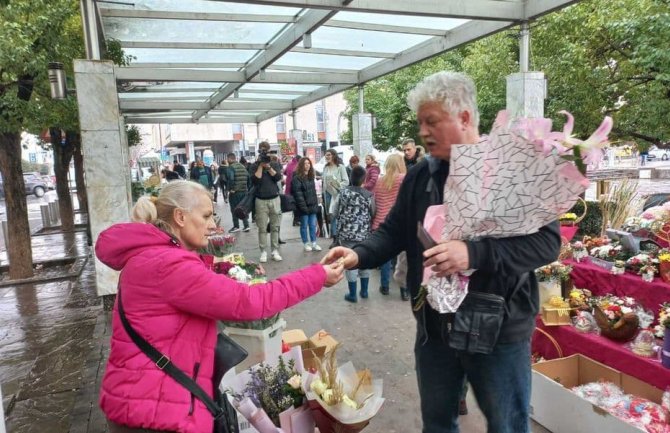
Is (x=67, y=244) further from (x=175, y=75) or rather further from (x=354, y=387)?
(x=354, y=387)

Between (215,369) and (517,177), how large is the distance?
4.48 ft

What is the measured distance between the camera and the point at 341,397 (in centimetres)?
232

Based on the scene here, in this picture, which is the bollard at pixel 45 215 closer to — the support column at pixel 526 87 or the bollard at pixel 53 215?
the bollard at pixel 53 215

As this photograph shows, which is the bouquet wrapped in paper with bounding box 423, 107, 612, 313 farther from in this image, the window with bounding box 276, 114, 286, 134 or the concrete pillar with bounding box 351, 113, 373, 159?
the window with bounding box 276, 114, 286, 134

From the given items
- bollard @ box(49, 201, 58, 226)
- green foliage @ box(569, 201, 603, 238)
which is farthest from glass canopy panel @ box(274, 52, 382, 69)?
bollard @ box(49, 201, 58, 226)

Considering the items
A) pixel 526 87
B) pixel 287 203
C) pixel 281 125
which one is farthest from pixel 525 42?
pixel 281 125

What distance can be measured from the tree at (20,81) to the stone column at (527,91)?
6.53 meters

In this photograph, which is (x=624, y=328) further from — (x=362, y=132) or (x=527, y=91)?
(x=362, y=132)

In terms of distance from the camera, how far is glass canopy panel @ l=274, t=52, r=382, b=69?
9703mm

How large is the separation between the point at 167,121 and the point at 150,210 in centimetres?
2167

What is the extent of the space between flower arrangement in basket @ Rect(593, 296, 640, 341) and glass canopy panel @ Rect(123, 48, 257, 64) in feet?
25.0

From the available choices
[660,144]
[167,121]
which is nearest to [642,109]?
[660,144]

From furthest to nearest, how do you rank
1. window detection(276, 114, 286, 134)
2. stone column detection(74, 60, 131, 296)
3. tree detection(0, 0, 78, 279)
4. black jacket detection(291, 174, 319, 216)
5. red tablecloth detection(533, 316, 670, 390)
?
window detection(276, 114, 286, 134), black jacket detection(291, 174, 319, 216), tree detection(0, 0, 78, 279), stone column detection(74, 60, 131, 296), red tablecloth detection(533, 316, 670, 390)

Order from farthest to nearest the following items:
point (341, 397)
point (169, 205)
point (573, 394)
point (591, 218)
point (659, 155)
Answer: point (659, 155)
point (591, 218)
point (573, 394)
point (341, 397)
point (169, 205)
